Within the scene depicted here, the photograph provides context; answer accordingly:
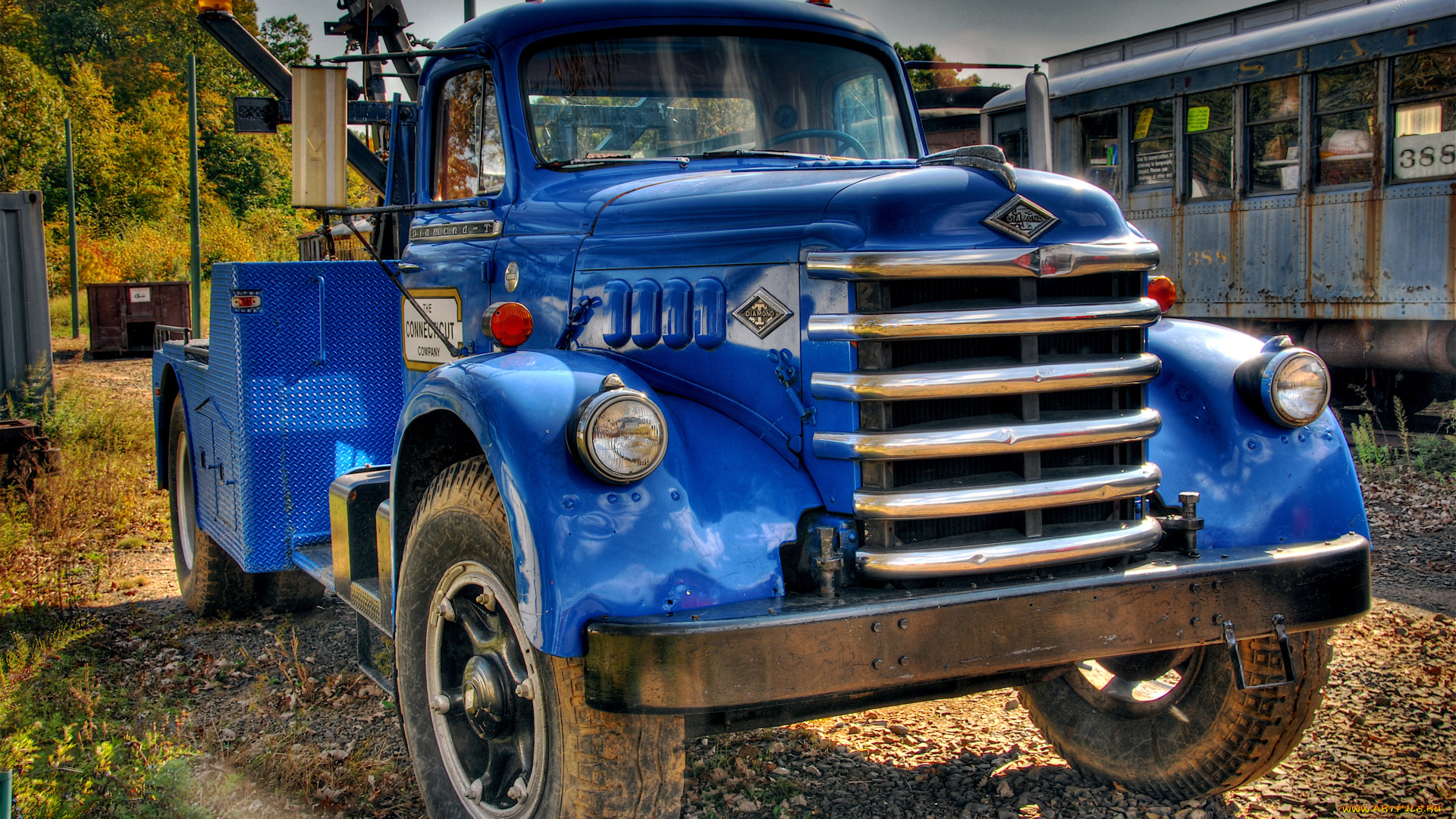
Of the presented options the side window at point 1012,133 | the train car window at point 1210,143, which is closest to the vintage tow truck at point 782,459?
the train car window at point 1210,143

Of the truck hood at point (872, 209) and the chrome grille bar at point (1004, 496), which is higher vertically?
the truck hood at point (872, 209)

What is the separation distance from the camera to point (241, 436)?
15.7 feet

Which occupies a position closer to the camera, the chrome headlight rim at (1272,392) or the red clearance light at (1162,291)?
the chrome headlight rim at (1272,392)

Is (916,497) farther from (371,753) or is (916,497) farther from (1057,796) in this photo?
(371,753)

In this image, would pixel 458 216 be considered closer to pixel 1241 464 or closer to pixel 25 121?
pixel 1241 464

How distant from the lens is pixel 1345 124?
31.2ft

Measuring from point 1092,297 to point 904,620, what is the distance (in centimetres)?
102

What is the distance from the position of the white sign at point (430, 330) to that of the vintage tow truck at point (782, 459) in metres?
0.16

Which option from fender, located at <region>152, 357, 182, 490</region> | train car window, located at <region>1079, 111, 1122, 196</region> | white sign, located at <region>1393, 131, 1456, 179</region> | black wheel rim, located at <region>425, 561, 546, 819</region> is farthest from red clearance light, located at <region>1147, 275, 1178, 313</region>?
train car window, located at <region>1079, 111, 1122, 196</region>

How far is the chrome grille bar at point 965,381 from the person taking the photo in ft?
8.88

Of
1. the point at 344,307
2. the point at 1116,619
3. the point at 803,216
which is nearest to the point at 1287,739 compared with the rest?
the point at 1116,619

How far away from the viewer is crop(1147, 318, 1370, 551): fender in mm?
3164

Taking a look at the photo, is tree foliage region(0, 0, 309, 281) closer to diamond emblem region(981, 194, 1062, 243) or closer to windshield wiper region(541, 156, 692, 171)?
windshield wiper region(541, 156, 692, 171)

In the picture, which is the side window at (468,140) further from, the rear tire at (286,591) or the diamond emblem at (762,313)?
the rear tire at (286,591)
